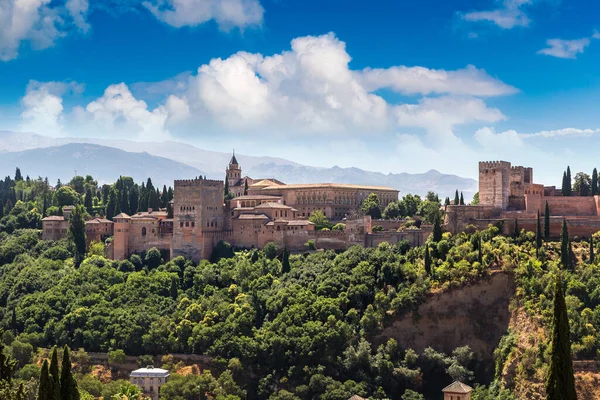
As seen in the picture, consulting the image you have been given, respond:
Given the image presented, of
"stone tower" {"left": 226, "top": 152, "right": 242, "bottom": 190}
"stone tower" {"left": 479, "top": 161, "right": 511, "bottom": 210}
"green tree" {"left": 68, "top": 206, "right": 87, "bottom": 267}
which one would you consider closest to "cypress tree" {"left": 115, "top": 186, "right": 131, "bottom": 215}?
"green tree" {"left": 68, "top": 206, "right": 87, "bottom": 267}

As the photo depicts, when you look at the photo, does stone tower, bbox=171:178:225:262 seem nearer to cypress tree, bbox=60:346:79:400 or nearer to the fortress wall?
the fortress wall

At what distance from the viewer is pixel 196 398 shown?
59.5 m

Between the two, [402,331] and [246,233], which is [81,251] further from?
[402,331]

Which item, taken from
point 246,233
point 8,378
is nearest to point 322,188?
point 246,233

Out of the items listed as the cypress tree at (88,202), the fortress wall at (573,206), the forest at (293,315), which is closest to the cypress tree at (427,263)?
the forest at (293,315)

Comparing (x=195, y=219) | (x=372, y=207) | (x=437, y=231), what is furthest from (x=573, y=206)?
(x=195, y=219)

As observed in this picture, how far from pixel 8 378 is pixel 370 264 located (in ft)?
122

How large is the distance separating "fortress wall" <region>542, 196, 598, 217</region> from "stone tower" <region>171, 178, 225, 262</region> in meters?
26.6

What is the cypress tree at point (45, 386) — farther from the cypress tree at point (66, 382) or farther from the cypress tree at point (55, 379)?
the cypress tree at point (66, 382)

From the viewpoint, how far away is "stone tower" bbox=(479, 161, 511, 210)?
241 feet

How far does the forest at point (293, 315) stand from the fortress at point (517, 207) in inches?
62.0

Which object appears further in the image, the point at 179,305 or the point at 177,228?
the point at 177,228

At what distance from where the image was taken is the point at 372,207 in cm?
8750

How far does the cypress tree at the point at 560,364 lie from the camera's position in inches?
1451
